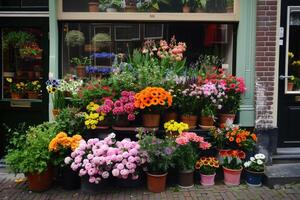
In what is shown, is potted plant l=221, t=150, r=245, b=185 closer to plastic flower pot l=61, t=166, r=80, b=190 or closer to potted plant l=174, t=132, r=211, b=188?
potted plant l=174, t=132, r=211, b=188

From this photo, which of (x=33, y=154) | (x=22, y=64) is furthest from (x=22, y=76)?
(x=33, y=154)

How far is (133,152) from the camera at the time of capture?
607 cm

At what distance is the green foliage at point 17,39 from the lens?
7461 mm

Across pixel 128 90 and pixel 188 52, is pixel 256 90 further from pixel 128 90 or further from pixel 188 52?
pixel 128 90

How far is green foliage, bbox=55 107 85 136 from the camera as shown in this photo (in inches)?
258

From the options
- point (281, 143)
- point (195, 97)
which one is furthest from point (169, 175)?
point (281, 143)

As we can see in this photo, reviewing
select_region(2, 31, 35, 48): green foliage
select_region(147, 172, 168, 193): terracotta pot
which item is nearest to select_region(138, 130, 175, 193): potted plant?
select_region(147, 172, 168, 193): terracotta pot

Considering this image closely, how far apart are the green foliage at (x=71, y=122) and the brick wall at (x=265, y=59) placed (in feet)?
9.23

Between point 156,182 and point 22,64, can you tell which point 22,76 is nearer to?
point 22,64

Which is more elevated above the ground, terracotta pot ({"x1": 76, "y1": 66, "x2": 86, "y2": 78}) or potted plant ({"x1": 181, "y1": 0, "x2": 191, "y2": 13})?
potted plant ({"x1": 181, "y1": 0, "x2": 191, "y2": 13})

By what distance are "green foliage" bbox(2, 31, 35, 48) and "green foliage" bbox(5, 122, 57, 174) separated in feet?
5.82

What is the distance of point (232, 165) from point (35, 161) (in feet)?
9.32

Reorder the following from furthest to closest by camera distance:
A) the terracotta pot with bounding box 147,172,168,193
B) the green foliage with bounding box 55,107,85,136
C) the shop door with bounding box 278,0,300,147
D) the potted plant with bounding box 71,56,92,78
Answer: the potted plant with bounding box 71,56,92,78 < the shop door with bounding box 278,0,300,147 < the green foliage with bounding box 55,107,85,136 < the terracotta pot with bounding box 147,172,168,193

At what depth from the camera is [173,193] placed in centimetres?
615
